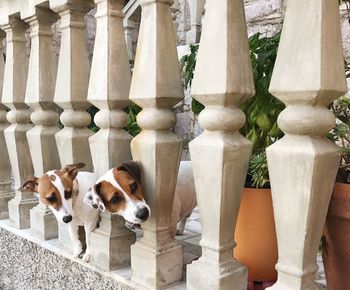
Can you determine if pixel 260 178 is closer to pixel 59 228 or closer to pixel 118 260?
pixel 118 260

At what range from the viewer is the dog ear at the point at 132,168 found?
1286mm

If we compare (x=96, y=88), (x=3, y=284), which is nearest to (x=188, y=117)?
(x=3, y=284)

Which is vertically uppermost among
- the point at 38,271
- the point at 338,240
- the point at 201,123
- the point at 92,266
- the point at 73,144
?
the point at 201,123

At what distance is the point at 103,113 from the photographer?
4.89ft

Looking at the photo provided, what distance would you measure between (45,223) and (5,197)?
0.51 meters

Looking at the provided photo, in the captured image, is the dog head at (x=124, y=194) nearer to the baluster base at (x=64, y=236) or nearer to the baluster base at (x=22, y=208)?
the baluster base at (x=64, y=236)

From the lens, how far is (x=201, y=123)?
1155mm

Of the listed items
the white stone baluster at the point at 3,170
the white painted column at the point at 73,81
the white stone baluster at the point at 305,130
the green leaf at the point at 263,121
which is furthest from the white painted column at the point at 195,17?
the white stone baluster at the point at 305,130

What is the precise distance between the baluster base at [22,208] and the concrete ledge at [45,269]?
0.13 feet

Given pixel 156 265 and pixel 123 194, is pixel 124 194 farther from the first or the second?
pixel 156 265

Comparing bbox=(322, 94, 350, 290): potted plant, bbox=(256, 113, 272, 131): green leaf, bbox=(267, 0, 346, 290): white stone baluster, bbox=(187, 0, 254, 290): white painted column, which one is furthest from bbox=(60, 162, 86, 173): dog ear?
bbox=(322, 94, 350, 290): potted plant

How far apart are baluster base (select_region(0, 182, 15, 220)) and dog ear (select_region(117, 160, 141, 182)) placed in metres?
1.19

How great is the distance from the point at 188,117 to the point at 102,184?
2.84 meters

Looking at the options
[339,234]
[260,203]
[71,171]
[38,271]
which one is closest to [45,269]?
[38,271]
